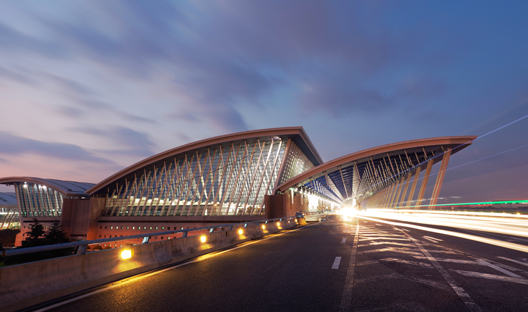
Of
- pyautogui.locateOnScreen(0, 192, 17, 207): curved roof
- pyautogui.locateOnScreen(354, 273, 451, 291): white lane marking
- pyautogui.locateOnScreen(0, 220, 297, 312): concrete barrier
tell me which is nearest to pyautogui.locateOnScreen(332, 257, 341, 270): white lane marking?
pyautogui.locateOnScreen(354, 273, 451, 291): white lane marking

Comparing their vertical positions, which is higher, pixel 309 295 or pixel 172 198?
pixel 172 198

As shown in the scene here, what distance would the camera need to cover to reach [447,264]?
25.5ft

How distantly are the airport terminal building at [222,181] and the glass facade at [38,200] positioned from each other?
314 centimetres

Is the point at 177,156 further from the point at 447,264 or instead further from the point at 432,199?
the point at 447,264

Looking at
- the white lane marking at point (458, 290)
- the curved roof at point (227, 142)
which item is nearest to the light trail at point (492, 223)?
the white lane marking at point (458, 290)

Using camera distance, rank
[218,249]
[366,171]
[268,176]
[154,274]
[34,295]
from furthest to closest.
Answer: [366,171]
[268,176]
[218,249]
[154,274]
[34,295]

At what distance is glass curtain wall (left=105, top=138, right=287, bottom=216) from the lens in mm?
48603

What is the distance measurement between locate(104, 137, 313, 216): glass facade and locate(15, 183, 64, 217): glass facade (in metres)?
18.9

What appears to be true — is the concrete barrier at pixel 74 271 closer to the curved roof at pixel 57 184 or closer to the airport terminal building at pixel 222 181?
the airport terminal building at pixel 222 181

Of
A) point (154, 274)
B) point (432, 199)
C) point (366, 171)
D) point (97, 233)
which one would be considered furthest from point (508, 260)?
point (97, 233)

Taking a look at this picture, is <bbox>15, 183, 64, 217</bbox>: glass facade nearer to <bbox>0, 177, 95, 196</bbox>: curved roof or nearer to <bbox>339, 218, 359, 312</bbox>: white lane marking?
<bbox>0, 177, 95, 196</bbox>: curved roof

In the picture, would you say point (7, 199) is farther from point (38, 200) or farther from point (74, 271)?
point (74, 271)

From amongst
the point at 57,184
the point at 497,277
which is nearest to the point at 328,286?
the point at 497,277

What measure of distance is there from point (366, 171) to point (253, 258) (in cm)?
6108
